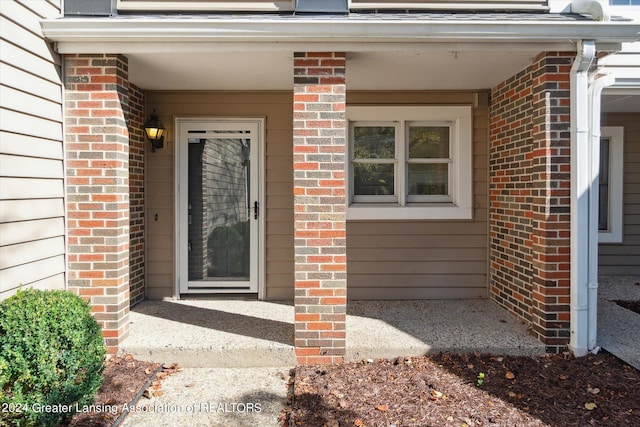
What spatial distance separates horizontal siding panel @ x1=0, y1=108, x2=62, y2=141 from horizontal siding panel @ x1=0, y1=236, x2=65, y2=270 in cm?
84

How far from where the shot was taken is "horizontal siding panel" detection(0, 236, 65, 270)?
3.09 metres

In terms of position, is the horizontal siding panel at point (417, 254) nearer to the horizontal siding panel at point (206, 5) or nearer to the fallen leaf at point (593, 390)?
the fallen leaf at point (593, 390)

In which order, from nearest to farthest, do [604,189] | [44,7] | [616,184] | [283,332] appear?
[44,7]
[283,332]
[616,184]
[604,189]

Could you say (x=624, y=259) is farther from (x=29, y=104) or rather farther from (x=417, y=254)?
(x=29, y=104)

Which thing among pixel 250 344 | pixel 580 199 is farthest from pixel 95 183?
pixel 580 199

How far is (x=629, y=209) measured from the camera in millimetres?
6402

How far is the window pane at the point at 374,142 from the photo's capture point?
5465 millimetres

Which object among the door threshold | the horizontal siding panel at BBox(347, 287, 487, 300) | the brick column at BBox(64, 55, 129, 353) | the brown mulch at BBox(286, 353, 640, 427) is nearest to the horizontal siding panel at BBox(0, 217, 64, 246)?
the brick column at BBox(64, 55, 129, 353)

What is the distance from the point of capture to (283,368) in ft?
12.2

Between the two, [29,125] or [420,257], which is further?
[420,257]

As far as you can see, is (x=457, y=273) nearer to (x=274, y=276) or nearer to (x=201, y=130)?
(x=274, y=276)

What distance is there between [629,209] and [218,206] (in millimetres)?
5873

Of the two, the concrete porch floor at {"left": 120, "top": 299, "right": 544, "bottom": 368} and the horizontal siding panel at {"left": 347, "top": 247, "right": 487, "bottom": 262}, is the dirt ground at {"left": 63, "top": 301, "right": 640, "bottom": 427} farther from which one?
the horizontal siding panel at {"left": 347, "top": 247, "right": 487, "bottom": 262}

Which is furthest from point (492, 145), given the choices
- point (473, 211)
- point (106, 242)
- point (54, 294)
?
point (54, 294)
